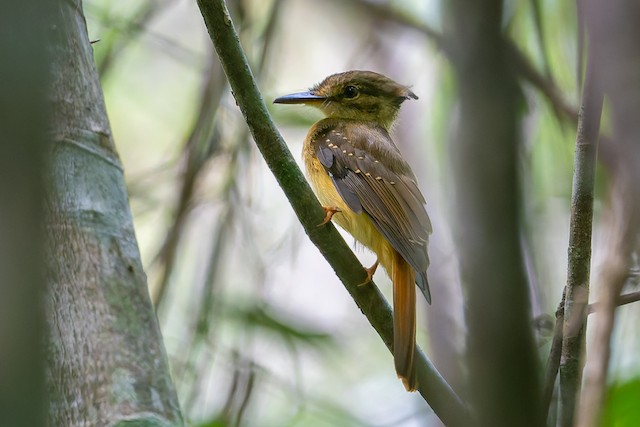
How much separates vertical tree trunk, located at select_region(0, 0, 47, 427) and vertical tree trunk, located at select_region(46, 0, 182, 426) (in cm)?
89

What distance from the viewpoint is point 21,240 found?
1.16m

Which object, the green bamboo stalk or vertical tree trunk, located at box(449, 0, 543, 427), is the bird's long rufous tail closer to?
the green bamboo stalk

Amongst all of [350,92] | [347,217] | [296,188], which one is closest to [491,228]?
[296,188]

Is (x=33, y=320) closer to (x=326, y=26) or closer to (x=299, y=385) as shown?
(x=299, y=385)

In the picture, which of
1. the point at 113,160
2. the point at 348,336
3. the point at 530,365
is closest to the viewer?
the point at 530,365

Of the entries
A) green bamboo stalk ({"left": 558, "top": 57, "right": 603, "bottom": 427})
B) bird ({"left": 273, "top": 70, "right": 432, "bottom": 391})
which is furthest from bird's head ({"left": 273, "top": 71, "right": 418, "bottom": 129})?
green bamboo stalk ({"left": 558, "top": 57, "right": 603, "bottom": 427})

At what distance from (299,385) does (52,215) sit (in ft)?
6.49

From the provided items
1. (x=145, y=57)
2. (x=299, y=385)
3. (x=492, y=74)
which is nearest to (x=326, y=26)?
(x=145, y=57)

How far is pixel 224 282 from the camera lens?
427cm

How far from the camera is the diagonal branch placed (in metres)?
2.31

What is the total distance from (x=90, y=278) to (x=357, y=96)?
90.9 inches

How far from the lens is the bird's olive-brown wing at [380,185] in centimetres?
322

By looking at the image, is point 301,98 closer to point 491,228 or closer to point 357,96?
point 357,96

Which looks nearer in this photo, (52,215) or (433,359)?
(52,215)
